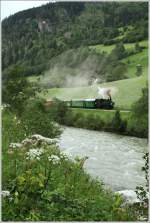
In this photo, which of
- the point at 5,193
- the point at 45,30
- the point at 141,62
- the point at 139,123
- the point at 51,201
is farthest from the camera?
the point at 139,123

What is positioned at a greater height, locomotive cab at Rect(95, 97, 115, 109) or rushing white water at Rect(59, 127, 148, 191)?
locomotive cab at Rect(95, 97, 115, 109)

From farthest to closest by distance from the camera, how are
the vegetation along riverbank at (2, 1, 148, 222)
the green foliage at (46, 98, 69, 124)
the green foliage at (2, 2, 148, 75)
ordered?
the green foliage at (46, 98, 69, 124) → the green foliage at (2, 2, 148, 75) → the vegetation along riverbank at (2, 1, 148, 222)

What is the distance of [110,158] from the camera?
21875 mm

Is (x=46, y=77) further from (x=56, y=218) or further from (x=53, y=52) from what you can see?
(x=56, y=218)

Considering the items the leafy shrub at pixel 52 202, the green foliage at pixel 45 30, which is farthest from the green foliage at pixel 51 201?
the green foliage at pixel 45 30

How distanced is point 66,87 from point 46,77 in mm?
2153

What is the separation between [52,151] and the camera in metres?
10.1

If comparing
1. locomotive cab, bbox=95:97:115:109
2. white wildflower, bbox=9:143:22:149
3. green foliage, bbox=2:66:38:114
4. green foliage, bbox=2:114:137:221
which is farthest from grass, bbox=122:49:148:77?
green foliage, bbox=2:114:137:221

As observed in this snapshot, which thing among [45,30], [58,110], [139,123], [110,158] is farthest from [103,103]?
[139,123]

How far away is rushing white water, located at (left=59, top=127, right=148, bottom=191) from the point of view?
1667 cm

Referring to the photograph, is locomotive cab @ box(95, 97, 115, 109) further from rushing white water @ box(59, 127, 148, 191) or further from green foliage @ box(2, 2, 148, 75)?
rushing white water @ box(59, 127, 148, 191)

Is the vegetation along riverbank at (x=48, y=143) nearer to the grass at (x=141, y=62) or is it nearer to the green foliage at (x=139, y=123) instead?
the grass at (x=141, y=62)

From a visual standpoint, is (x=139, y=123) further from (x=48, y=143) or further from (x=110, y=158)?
(x=48, y=143)

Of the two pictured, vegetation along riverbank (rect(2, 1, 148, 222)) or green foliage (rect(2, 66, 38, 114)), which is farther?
green foliage (rect(2, 66, 38, 114))
